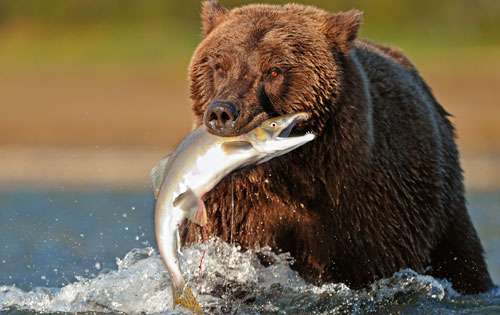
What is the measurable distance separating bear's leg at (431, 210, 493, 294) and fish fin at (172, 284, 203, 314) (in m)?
2.36

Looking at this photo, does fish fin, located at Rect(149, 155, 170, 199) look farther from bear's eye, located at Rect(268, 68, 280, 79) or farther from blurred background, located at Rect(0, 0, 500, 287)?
blurred background, located at Rect(0, 0, 500, 287)

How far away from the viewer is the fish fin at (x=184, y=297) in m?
5.36

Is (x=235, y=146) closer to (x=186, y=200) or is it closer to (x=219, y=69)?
(x=186, y=200)

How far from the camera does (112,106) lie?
22562 mm

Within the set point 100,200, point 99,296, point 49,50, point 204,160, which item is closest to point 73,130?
point 100,200

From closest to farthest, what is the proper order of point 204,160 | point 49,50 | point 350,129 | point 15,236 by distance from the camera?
1. point 204,160
2. point 350,129
3. point 15,236
4. point 49,50

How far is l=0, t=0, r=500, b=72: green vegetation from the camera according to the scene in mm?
28000

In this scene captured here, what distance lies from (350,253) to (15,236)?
5690 mm

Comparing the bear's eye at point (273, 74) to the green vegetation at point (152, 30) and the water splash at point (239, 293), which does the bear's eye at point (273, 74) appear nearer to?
the water splash at point (239, 293)

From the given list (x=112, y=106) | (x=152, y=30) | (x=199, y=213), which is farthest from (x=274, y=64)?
(x=152, y=30)

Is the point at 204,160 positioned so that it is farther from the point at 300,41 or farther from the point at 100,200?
the point at 100,200

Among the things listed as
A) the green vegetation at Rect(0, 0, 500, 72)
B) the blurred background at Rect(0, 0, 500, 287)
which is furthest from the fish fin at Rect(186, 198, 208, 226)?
the green vegetation at Rect(0, 0, 500, 72)

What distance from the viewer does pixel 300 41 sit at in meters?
6.30

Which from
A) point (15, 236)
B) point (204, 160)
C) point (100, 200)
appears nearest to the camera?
point (204, 160)
